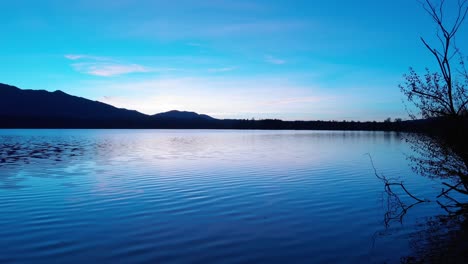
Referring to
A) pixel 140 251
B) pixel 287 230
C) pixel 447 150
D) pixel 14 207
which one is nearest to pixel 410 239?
pixel 287 230

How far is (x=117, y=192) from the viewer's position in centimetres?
1747

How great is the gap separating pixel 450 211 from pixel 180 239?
10.9 m

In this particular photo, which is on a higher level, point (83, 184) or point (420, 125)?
point (420, 125)

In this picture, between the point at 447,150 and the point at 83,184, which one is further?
the point at 83,184

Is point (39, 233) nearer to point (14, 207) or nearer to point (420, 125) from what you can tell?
point (14, 207)

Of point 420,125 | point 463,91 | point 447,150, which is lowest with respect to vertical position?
point 447,150

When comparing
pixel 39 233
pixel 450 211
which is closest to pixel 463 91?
pixel 450 211

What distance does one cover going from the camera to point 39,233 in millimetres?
10547

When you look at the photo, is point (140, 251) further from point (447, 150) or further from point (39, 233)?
point (447, 150)

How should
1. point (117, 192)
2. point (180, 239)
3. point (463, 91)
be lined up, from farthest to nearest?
1. point (117, 192)
2. point (463, 91)
3. point (180, 239)

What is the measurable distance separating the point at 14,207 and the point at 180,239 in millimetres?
7965

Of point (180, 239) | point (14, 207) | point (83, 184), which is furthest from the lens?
point (83, 184)

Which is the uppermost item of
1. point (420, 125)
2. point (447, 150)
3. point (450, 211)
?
point (420, 125)

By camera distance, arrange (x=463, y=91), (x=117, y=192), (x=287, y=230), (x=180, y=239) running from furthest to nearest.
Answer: (x=117, y=192) → (x=463, y=91) → (x=287, y=230) → (x=180, y=239)
